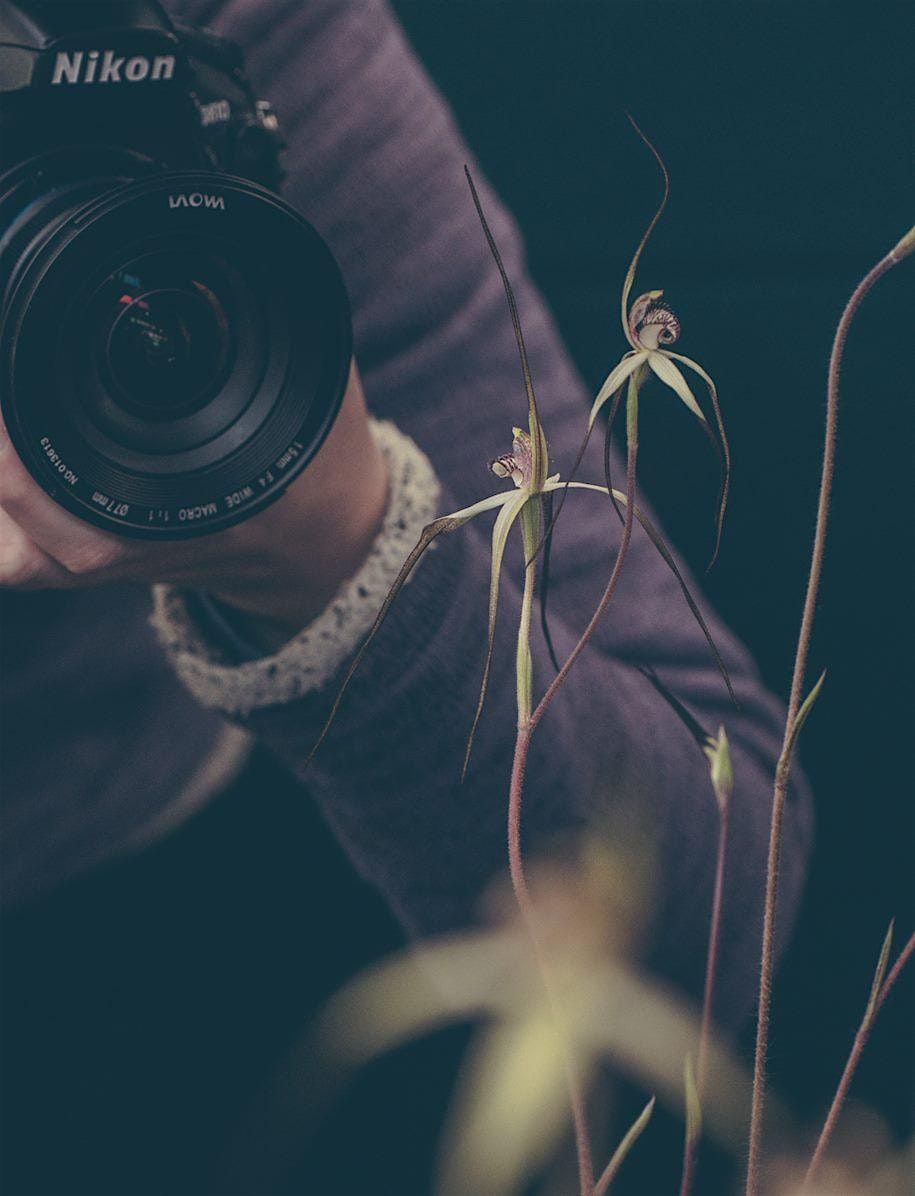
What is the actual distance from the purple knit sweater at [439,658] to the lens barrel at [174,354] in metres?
0.07

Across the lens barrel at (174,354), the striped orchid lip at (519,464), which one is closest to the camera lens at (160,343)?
the lens barrel at (174,354)

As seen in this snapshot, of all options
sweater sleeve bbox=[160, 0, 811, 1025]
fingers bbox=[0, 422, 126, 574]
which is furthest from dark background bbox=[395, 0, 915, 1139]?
fingers bbox=[0, 422, 126, 574]

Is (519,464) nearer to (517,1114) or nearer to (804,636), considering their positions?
(804,636)

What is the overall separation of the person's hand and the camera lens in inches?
1.7

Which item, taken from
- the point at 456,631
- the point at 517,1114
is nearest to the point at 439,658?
the point at 456,631

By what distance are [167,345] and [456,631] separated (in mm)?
101

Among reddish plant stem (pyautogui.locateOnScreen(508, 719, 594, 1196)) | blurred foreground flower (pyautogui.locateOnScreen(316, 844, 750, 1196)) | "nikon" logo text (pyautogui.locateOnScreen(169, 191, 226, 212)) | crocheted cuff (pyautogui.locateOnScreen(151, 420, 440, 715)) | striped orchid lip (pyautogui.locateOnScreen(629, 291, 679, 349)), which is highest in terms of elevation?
"nikon" logo text (pyautogui.locateOnScreen(169, 191, 226, 212))

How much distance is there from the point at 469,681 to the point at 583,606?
0.08m

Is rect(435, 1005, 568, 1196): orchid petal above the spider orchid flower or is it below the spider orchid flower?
below

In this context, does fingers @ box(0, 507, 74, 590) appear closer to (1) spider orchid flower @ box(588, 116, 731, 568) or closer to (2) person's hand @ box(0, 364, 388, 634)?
(2) person's hand @ box(0, 364, 388, 634)

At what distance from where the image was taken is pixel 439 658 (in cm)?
29

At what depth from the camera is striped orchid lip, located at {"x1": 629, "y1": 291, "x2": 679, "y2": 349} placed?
0.13 meters

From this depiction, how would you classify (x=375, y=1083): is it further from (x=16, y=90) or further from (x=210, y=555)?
(x=16, y=90)

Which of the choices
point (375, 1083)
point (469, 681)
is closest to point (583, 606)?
point (469, 681)
